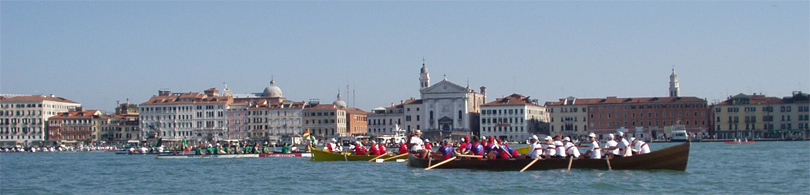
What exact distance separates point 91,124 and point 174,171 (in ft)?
222

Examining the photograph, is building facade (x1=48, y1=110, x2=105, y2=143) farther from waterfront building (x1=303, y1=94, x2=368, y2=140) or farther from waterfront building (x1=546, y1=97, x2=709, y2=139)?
waterfront building (x1=546, y1=97, x2=709, y2=139)

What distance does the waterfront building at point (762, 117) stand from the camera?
3135 inches

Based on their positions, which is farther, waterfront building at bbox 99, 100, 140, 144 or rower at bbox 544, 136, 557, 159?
waterfront building at bbox 99, 100, 140, 144

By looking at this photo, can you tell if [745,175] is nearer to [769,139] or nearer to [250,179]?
[250,179]

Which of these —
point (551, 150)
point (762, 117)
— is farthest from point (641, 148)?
point (762, 117)

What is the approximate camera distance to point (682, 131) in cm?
7906

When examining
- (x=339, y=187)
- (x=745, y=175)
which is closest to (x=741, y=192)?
(x=745, y=175)

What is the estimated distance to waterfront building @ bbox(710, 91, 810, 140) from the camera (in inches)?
3135

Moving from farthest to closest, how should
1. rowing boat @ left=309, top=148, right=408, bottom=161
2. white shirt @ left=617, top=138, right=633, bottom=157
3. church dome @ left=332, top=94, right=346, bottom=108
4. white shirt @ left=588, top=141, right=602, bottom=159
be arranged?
church dome @ left=332, top=94, right=346, bottom=108 < rowing boat @ left=309, top=148, right=408, bottom=161 < white shirt @ left=588, top=141, right=602, bottom=159 < white shirt @ left=617, top=138, right=633, bottom=157

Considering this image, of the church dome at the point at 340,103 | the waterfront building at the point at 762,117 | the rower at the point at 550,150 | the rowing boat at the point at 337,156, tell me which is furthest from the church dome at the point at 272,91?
the rower at the point at 550,150

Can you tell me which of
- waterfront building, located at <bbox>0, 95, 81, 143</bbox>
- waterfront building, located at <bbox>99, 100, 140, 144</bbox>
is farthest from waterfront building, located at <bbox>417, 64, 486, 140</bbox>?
waterfront building, located at <bbox>0, 95, 81, 143</bbox>

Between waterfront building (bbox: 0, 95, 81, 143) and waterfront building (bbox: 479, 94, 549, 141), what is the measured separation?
4348cm

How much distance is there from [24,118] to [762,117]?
2747 inches

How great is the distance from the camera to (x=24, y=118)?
93500 millimetres
